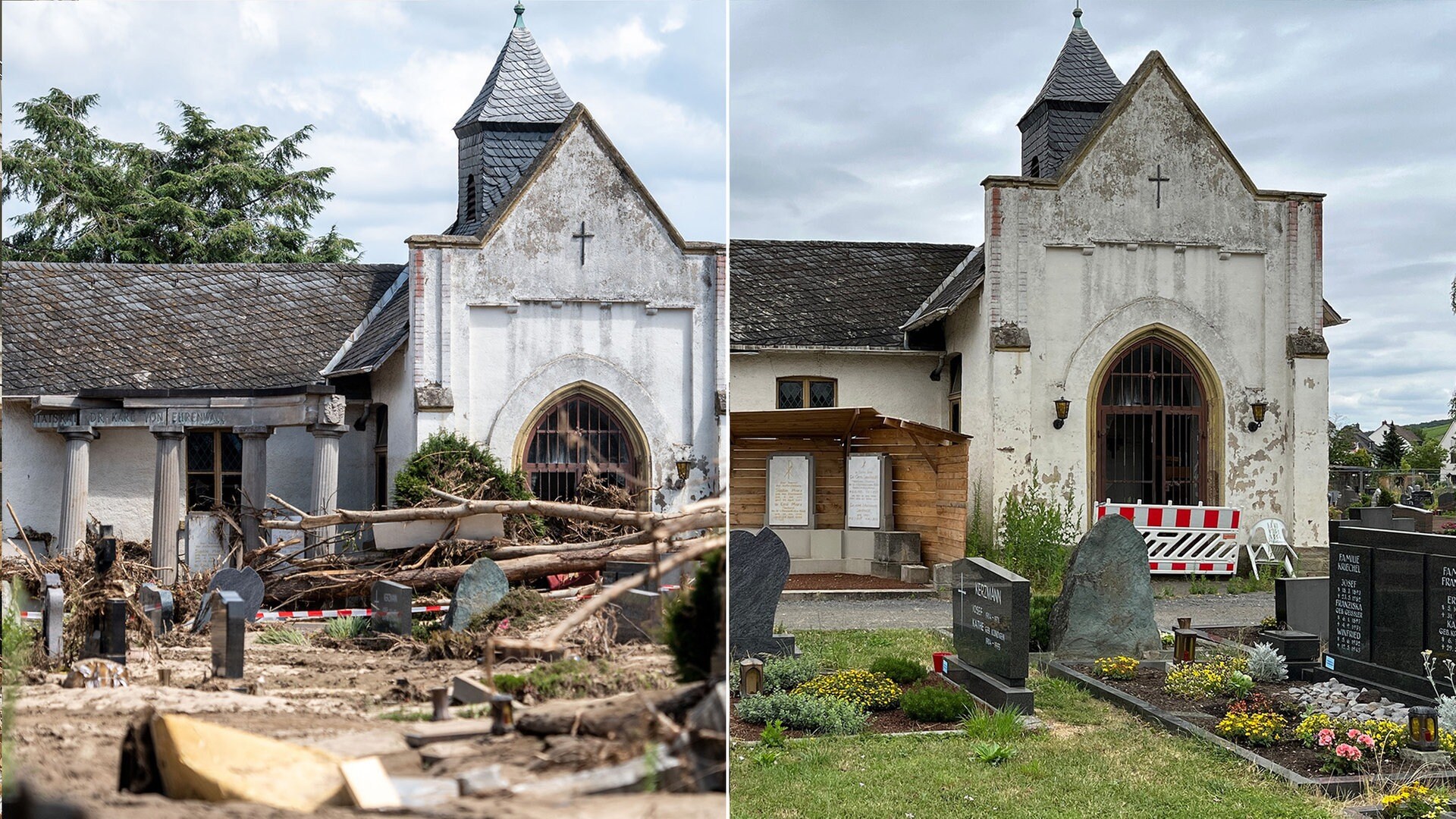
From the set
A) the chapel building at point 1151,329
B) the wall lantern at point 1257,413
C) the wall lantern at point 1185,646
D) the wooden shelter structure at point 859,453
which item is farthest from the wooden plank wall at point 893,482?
the wall lantern at point 1185,646

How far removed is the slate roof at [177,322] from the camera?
2711 mm

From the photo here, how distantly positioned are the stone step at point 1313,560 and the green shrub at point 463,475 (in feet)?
52.5

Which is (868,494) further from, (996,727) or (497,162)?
(497,162)

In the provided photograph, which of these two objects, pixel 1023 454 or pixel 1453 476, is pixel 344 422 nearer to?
pixel 1023 454

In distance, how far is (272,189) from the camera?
7.70ft

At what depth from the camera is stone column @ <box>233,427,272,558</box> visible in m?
3.12

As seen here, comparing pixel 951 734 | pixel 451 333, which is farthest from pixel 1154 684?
pixel 451 333

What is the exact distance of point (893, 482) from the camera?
17.5 metres

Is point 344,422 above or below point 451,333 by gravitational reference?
below

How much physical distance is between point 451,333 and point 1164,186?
15.1 metres

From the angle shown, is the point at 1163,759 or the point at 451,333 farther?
the point at 1163,759

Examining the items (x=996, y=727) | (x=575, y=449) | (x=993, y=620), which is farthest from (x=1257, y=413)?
(x=575, y=449)

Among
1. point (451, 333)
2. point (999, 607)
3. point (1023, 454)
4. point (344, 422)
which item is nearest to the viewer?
point (451, 333)

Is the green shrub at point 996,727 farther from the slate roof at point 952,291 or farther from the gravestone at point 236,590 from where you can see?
the slate roof at point 952,291
